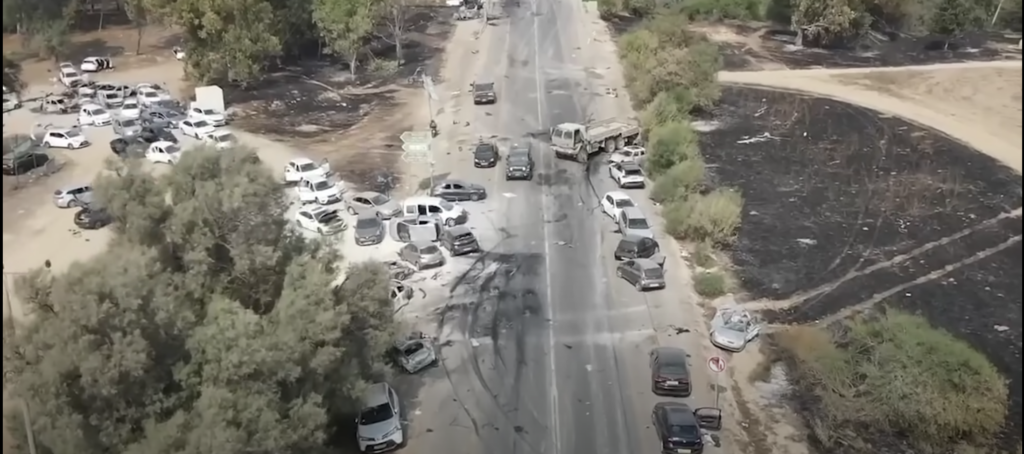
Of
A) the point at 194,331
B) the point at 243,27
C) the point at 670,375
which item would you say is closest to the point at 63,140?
the point at 243,27

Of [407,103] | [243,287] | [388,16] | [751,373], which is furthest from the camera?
[388,16]

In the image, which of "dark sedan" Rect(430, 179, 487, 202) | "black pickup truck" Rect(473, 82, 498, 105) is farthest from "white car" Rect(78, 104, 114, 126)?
"dark sedan" Rect(430, 179, 487, 202)

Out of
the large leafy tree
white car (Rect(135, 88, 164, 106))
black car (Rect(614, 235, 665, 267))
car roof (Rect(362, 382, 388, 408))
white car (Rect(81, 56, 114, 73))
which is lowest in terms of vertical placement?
white car (Rect(81, 56, 114, 73))

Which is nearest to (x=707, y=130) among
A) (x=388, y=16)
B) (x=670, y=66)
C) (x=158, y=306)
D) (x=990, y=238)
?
(x=670, y=66)

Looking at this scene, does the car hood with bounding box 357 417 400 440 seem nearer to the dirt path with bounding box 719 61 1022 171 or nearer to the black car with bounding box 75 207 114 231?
the black car with bounding box 75 207 114 231

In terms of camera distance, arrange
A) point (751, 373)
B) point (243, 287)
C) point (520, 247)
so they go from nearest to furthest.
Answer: point (243, 287) → point (751, 373) → point (520, 247)

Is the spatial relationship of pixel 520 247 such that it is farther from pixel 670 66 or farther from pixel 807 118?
pixel 807 118

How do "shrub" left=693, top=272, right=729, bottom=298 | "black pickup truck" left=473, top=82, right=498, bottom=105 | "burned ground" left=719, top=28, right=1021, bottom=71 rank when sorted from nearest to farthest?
"shrub" left=693, top=272, right=729, bottom=298 → "black pickup truck" left=473, top=82, right=498, bottom=105 → "burned ground" left=719, top=28, right=1021, bottom=71

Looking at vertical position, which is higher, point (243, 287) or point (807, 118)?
point (243, 287)
